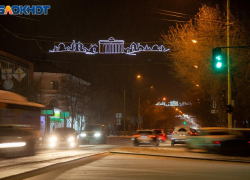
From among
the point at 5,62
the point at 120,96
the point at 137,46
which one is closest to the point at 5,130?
the point at 137,46

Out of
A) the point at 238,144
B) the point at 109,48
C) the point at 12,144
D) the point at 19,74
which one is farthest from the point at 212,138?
the point at 19,74

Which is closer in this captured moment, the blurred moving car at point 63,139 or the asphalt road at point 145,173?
the asphalt road at point 145,173

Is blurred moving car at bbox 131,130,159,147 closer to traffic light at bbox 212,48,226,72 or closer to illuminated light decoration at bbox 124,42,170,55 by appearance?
illuminated light decoration at bbox 124,42,170,55

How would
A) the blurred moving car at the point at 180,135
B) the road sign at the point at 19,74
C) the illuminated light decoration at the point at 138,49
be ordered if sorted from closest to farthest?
the illuminated light decoration at the point at 138,49 → the road sign at the point at 19,74 → the blurred moving car at the point at 180,135

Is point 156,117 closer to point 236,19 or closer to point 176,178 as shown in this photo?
point 236,19

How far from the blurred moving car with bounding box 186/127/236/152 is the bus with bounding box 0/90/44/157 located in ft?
30.6

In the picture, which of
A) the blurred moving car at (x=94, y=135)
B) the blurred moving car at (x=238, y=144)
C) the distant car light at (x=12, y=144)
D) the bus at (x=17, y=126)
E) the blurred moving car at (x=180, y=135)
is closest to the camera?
the distant car light at (x=12, y=144)

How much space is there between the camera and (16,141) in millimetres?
21578

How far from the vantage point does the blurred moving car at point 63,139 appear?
34.1 meters

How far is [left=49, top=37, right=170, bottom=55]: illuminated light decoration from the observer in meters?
29.8

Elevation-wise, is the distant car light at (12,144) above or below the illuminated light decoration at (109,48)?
below

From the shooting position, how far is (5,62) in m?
54.5

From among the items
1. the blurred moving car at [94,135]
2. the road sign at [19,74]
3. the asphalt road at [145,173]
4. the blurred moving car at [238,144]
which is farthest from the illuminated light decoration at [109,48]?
the asphalt road at [145,173]

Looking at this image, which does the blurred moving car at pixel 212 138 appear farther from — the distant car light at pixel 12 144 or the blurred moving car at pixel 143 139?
the blurred moving car at pixel 143 139
